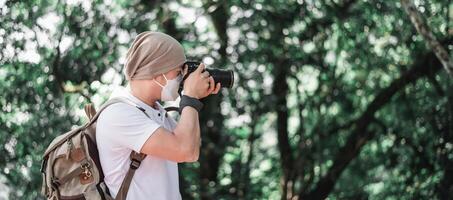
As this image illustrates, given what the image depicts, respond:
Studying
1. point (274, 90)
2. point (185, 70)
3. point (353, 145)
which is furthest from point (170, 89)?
point (353, 145)

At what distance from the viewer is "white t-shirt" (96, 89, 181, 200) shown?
2.71 metres

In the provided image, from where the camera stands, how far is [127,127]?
8.90ft

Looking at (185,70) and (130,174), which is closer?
(130,174)

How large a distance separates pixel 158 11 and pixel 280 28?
93 centimetres

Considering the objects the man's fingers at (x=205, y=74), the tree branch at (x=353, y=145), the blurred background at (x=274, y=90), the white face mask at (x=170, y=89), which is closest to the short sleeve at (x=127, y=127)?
the white face mask at (x=170, y=89)

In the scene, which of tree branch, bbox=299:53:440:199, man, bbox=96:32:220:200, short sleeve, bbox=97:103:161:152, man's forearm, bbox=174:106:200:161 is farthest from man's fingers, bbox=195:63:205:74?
tree branch, bbox=299:53:440:199

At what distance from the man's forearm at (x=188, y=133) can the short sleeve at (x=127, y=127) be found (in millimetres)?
78

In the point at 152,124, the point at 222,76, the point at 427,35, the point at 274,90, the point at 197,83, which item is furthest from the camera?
the point at 274,90

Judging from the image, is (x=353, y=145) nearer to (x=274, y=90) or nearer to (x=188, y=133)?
(x=274, y=90)

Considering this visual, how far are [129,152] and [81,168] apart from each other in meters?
0.16

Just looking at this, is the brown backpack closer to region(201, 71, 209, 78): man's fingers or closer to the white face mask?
the white face mask

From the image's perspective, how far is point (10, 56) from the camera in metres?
5.54

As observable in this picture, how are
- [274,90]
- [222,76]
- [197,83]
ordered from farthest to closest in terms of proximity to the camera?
[274,90]
[222,76]
[197,83]

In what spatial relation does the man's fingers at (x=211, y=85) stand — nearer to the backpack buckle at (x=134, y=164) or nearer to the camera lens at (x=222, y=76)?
the camera lens at (x=222, y=76)
